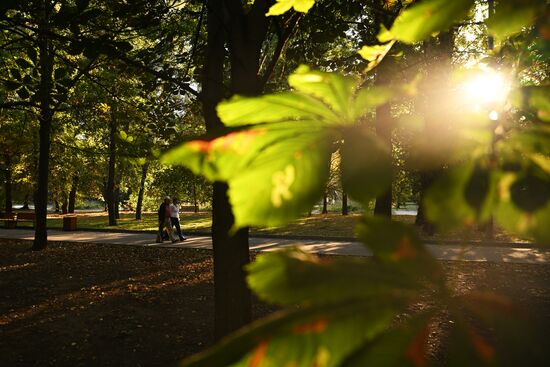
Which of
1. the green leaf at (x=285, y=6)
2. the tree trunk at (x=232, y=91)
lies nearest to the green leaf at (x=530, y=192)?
the green leaf at (x=285, y=6)

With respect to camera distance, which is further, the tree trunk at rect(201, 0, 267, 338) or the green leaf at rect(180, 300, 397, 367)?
the tree trunk at rect(201, 0, 267, 338)

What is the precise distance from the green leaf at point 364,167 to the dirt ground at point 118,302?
3785 mm

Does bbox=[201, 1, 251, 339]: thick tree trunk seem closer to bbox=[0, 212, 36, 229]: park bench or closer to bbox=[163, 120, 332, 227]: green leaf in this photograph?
bbox=[163, 120, 332, 227]: green leaf

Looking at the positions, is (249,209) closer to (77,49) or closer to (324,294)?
(324,294)

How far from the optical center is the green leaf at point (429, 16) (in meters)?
0.63

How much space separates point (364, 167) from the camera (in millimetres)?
559

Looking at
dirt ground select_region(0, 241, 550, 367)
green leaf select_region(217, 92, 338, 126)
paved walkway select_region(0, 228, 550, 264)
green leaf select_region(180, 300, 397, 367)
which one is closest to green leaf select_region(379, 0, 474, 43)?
green leaf select_region(217, 92, 338, 126)

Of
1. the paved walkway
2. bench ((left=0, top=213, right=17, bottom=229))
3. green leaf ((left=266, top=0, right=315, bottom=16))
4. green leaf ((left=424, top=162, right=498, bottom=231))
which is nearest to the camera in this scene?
green leaf ((left=424, top=162, right=498, bottom=231))

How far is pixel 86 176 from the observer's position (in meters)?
37.8

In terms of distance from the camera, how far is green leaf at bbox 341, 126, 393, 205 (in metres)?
0.55

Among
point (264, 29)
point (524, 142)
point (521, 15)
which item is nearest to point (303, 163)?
point (524, 142)

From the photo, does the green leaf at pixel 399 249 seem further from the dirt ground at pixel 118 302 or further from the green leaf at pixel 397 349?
the dirt ground at pixel 118 302

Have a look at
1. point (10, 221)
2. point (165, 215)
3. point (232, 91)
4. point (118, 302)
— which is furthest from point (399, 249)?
point (10, 221)

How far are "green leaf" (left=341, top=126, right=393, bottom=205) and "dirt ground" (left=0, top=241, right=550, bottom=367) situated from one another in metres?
3.79
